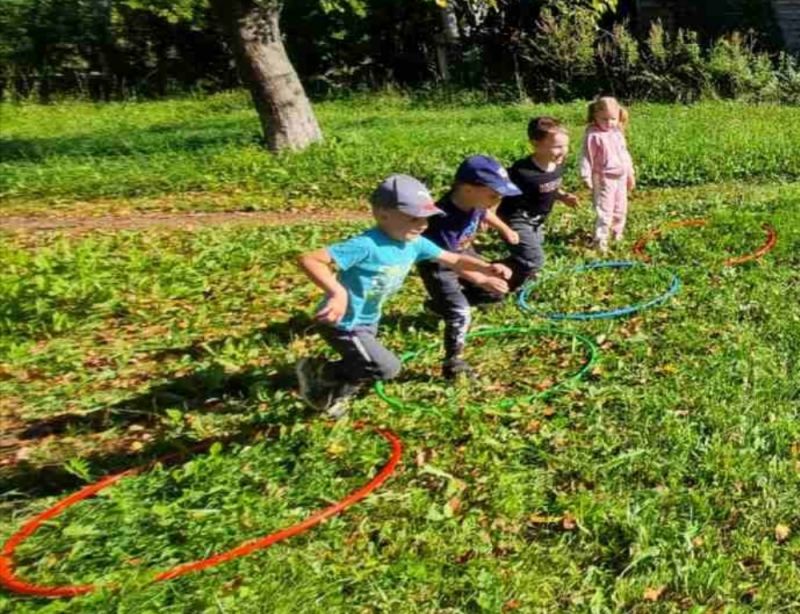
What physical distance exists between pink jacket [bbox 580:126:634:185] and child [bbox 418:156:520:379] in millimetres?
2562

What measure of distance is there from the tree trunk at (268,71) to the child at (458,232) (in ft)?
23.7

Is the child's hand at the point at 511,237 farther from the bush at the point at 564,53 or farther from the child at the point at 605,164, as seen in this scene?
the bush at the point at 564,53

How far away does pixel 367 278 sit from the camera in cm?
482

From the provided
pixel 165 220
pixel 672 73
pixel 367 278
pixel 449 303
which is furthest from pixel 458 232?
pixel 672 73

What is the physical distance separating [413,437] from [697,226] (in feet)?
15.9

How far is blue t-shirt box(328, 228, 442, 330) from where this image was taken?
15.4ft

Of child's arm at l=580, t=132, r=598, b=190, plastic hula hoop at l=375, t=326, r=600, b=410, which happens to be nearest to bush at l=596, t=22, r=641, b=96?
child's arm at l=580, t=132, r=598, b=190

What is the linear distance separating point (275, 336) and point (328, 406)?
1.62 metres

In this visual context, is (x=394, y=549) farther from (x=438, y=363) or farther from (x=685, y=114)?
(x=685, y=114)

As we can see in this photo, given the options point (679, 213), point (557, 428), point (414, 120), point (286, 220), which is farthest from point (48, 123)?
point (557, 428)

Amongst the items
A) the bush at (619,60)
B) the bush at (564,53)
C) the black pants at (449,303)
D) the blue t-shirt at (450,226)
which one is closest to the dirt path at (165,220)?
the blue t-shirt at (450,226)

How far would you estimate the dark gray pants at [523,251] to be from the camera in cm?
723

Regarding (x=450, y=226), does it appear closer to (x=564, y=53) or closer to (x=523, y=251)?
(x=523, y=251)

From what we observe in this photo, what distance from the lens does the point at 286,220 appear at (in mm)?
10555
